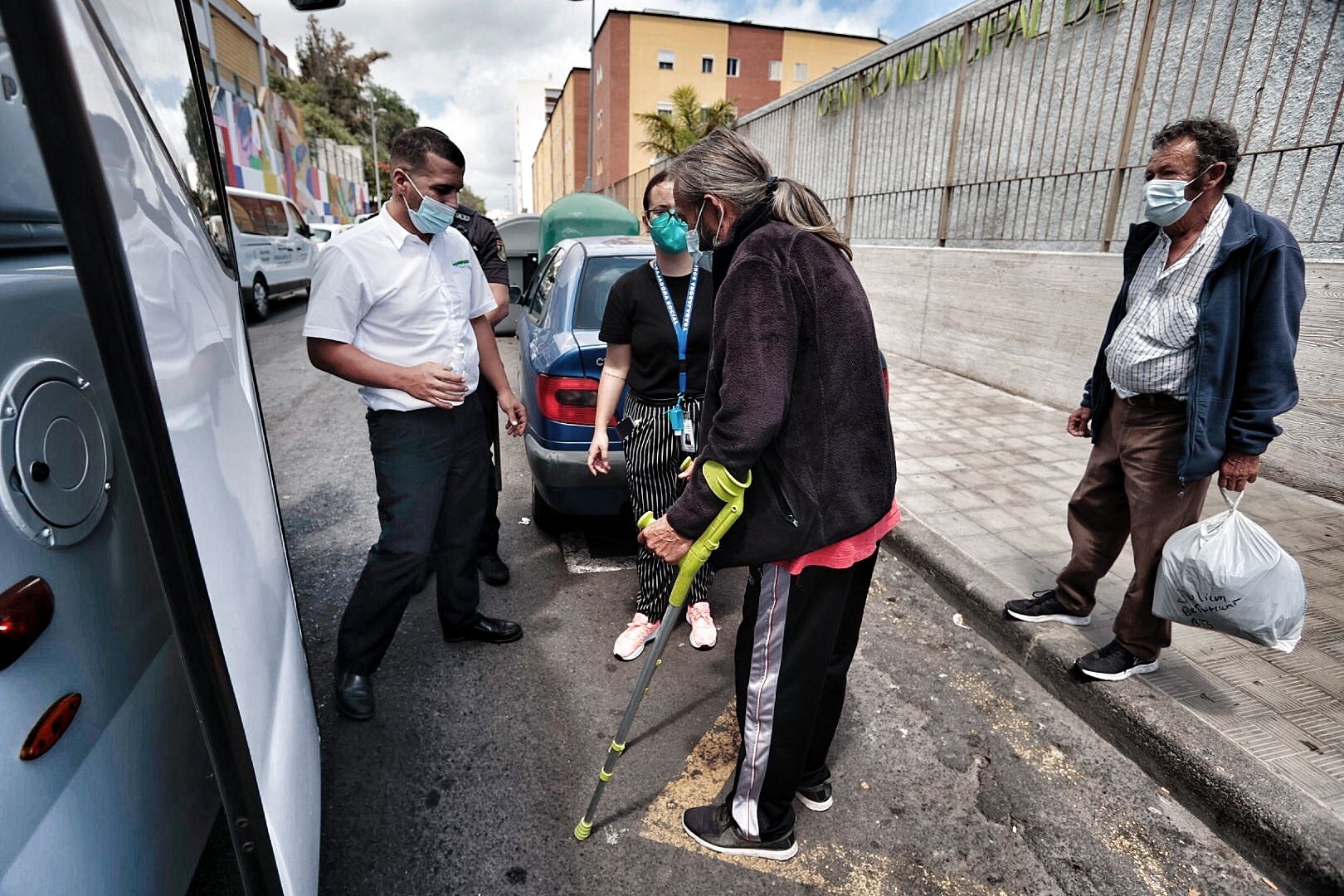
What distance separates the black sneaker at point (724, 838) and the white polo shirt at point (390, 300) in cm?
160

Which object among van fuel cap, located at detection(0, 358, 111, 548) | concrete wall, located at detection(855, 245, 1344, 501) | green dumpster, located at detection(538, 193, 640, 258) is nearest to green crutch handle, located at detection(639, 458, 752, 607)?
van fuel cap, located at detection(0, 358, 111, 548)

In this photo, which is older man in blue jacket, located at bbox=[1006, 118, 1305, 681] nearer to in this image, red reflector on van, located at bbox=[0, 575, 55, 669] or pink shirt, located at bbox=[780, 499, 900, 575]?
pink shirt, located at bbox=[780, 499, 900, 575]

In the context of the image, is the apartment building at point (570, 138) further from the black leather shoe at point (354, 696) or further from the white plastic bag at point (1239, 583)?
the white plastic bag at point (1239, 583)

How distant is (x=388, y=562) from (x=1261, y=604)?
2865 millimetres

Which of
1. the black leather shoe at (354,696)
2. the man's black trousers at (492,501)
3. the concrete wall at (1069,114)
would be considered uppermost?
the concrete wall at (1069,114)

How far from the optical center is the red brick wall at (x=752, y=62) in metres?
40.5

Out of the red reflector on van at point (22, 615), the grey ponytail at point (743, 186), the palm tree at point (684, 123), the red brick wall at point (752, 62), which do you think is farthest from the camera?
the red brick wall at point (752, 62)

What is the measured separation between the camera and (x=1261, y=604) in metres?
2.31

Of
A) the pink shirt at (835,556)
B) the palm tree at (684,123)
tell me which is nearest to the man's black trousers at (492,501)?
the pink shirt at (835,556)

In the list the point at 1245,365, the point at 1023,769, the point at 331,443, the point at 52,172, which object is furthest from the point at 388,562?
the point at 331,443

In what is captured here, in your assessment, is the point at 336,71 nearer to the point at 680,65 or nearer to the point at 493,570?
the point at 680,65

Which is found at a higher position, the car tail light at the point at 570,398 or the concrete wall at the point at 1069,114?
the concrete wall at the point at 1069,114

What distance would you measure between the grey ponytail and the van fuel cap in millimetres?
1343

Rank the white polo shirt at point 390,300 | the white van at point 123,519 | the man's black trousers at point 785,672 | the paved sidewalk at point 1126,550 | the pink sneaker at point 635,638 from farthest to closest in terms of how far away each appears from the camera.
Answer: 1. the pink sneaker at point 635,638
2. the paved sidewalk at point 1126,550
3. the white polo shirt at point 390,300
4. the man's black trousers at point 785,672
5. the white van at point 123,519
